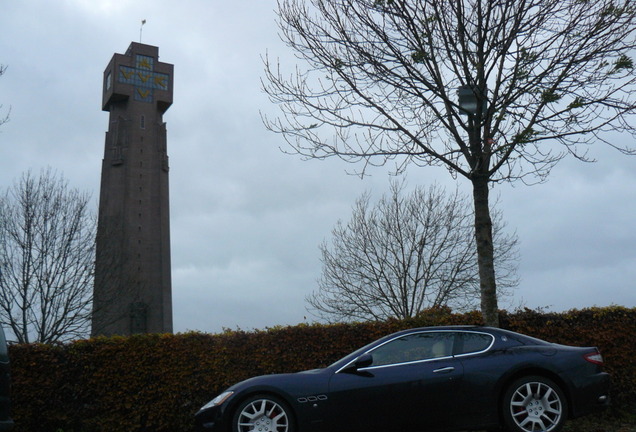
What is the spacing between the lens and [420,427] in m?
7.31

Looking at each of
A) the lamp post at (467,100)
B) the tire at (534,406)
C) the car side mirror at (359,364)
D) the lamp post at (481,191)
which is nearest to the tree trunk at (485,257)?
the lamp post at (481,191)

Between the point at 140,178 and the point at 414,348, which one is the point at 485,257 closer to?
the point at 414,348

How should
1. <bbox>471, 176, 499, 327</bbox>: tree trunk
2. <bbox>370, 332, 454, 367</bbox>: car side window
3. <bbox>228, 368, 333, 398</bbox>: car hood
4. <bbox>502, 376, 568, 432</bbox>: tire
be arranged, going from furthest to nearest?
<bbox>471, 176, 499, 327</bbox>: tree trunk
<bbox>370, 332, 454, 367</bbox>: car side window
<bbox>228, 368, 333, 398</bbox>: car hood
<bbox>502, 376, 568, 432</bbox>: tire

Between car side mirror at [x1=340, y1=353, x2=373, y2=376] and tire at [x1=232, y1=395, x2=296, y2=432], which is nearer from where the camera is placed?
tire at [x1=232, y1=395, x2=296, y2=432]

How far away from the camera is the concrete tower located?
6394 cm

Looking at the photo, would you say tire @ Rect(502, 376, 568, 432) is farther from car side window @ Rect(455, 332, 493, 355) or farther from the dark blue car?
car side window @ Rect(455, 332, 493, 355)

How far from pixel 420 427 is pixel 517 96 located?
228 inches

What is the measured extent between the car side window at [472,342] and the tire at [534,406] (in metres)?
0.56

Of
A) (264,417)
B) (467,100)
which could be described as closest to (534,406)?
(264,417)

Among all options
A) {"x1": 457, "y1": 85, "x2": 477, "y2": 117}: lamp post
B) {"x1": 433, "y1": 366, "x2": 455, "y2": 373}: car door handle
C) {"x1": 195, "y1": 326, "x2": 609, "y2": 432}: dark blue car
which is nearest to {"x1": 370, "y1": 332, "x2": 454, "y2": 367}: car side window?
{"x1": 195, "y1": 326, "x2": 609, "y2": 432}: dark blue car

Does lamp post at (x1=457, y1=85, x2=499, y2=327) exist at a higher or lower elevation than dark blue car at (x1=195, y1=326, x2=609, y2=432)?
higher

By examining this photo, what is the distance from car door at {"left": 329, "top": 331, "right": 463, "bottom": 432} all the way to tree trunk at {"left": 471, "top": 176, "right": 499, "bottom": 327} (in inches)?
118

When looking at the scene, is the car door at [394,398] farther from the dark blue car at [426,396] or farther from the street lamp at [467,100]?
the street lamp at [467,100]

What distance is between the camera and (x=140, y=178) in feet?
219
